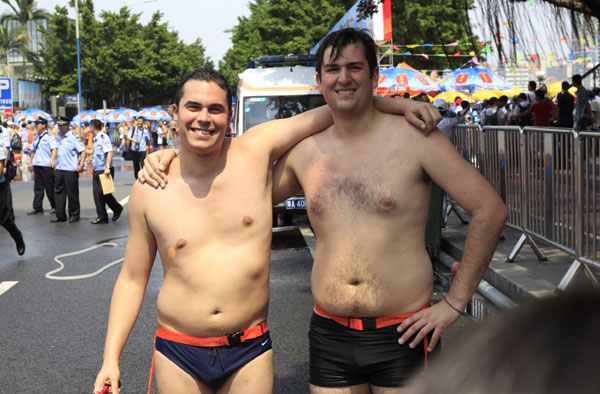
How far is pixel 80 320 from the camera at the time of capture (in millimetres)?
6961

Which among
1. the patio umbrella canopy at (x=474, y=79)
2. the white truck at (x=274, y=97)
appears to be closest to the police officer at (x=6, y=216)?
the white truck at (x=274, y=97)

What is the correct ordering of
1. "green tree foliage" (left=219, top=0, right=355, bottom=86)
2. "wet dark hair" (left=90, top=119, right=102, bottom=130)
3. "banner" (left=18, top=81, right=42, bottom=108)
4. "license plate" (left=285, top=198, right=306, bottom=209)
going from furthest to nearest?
1. "banner" (left=18, top=81, right=42, bottom=108)
2. "green tree foliage" (left=219, top=0, right=355, bottom=86)
3. "wet dark hair" (left=90, top=119, right=102, bottom=130)
4. "license plate" (left=285, top=198, right=306, bottom=209)

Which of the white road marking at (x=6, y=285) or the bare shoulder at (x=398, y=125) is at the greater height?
the bare shoulder at (x=398, y=125)

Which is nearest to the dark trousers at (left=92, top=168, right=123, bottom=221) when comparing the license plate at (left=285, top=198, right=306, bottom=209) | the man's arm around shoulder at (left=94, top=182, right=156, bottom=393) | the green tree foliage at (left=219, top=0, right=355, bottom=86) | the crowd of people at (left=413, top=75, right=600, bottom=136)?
the license plate at (left=285, top=198, right=306, bottom=209)

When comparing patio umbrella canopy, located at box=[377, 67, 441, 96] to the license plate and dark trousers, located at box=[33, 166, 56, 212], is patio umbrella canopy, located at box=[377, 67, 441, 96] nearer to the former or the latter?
dark trousers, located at box=[33, 166, 56, 212]

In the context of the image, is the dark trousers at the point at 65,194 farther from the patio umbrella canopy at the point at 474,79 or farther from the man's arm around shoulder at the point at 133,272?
the patio umbrella canopy at the point at 474,79

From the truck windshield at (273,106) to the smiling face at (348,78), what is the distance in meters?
10.3

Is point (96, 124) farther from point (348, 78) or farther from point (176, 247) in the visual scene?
point (348, 78)

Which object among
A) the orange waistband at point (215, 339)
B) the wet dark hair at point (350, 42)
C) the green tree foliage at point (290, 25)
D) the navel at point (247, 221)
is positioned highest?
the green tree foliage at point (290, 25)

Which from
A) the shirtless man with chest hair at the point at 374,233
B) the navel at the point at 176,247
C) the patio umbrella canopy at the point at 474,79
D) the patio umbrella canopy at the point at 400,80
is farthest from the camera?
the patio umbrella canopy at the point at 474,79

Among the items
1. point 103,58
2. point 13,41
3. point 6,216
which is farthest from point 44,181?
point 13,41

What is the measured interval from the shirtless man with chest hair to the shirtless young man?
18cm

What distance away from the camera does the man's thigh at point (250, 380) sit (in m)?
2.98

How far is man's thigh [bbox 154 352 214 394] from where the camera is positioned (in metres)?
2.97
